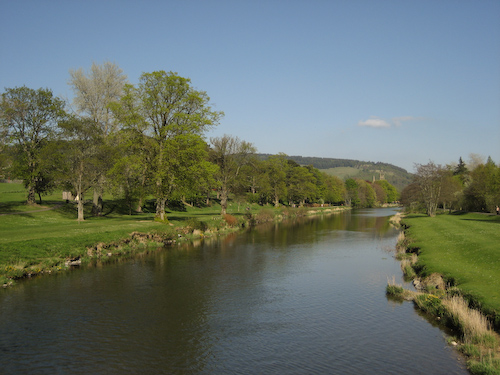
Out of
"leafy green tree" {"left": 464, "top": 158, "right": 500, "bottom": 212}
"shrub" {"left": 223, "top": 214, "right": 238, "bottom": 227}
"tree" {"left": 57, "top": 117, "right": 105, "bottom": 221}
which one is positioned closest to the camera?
"tree" {"left": 57, "top": 117, "right": 105, "bottom": 221}

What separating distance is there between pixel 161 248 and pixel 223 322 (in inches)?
906

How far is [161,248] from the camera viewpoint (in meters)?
39.9

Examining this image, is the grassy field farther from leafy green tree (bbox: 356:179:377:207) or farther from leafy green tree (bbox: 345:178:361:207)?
leafy green tree (bbox: 356:179:377:207)

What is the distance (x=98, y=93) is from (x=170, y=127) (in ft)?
49.8

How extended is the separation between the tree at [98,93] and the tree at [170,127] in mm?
7973

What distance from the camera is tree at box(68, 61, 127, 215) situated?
52.6m

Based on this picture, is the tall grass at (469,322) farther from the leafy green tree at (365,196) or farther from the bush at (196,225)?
the leafy green tree at (365,196)

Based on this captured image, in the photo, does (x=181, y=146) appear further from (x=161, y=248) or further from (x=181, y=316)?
(x=181, y=316)

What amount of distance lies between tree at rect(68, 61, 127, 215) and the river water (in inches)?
1148

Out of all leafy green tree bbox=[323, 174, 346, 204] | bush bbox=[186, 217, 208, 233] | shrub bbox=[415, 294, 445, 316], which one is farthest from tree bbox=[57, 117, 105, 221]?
leafy green tree bbox=[323, 174, 346, 204]

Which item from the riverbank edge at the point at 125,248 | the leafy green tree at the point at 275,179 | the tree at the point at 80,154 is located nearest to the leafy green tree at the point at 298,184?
the leafy green tree at the point at 275,179

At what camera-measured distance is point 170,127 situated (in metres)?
45.7

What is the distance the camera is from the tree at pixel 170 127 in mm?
45969

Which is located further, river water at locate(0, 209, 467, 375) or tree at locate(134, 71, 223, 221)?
tree at locate(134, 71, 223, 221)
